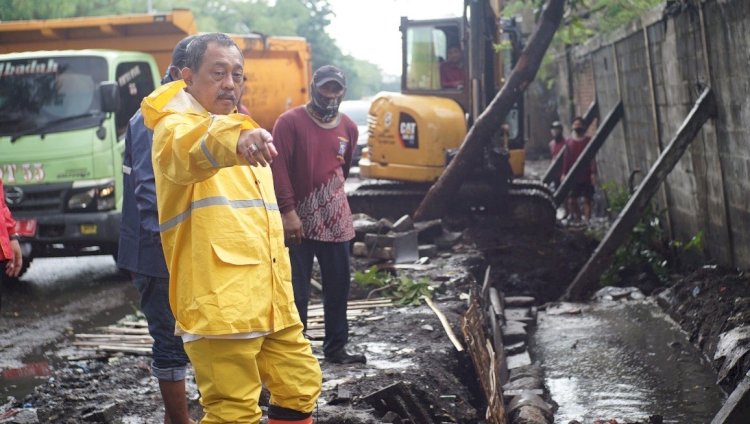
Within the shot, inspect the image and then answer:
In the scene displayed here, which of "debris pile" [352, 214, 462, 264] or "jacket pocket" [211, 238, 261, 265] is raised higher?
"jacket pocket" [211, 238, 261, 265]

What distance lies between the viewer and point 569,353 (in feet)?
31.5

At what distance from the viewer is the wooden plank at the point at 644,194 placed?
10328 millimetres

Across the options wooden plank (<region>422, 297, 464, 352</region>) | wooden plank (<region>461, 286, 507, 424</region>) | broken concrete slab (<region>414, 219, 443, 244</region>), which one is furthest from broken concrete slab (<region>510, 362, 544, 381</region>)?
broken concrete slab (<region>414, 219, 443, 244</region>)

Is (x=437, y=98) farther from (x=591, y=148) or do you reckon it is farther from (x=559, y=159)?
(x=559, y=159)

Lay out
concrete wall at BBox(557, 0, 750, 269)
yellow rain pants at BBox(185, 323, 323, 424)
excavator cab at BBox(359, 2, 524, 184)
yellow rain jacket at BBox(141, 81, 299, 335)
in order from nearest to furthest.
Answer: yellow rain jacket at BBox(141, 81, 299, 335) → yellow rain pants at BBox(185, 323, 323, 424) → concrete wall at BBox(557, 0, 750, 269) → excavator cab at BBox(359, 2, 524, 184)

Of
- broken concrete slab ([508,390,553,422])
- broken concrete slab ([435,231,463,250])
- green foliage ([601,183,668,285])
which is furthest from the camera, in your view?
broken concrete slab ([435,231,463,250])

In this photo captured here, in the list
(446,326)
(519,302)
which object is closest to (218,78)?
(446,326)

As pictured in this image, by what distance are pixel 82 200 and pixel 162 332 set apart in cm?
645

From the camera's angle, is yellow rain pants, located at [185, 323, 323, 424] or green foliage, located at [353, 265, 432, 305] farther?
green foliage, located at [353, 265, 432, 305]

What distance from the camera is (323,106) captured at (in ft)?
23.1

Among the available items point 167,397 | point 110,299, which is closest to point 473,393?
point 167,397

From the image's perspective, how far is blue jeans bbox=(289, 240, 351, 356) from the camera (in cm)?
714

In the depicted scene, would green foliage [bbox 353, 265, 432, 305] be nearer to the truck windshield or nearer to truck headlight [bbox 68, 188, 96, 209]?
truck headlight [bbox 68, 188, 96, 209]

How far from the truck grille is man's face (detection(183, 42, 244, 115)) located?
7570 mm
